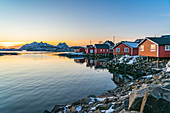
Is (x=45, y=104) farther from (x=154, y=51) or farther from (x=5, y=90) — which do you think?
(x=154, y=51)

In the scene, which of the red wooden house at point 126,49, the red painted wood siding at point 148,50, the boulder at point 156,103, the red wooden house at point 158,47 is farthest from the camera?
the red wooden house at point 126,49

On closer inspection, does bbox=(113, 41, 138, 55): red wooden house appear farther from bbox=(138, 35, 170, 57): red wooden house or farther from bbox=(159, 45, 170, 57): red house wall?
bbox=(159, 45, 170, 57): red house wall

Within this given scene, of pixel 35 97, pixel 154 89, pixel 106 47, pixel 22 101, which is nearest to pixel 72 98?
pixel 35 97

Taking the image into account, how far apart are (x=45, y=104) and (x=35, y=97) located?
1882 mm

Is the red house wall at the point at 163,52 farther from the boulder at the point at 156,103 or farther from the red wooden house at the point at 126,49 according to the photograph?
the boulder at the point at 156,103

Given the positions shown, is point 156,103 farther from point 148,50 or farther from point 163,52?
point 148,50

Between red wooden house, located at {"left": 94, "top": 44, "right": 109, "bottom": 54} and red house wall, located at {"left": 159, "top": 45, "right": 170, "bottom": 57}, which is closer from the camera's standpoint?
red house wall, located at {"left": 159, "top": 45, "right": 170, "bottom": 57}

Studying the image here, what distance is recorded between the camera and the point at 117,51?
1431 inches

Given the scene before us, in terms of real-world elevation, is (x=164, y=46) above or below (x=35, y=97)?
above

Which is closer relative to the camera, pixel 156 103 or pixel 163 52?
pixel 156 103

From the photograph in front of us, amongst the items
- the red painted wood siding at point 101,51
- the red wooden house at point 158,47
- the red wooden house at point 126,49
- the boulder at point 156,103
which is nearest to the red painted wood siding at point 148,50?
the red wooden house at point 158,47

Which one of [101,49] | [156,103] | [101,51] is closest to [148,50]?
[156,103]

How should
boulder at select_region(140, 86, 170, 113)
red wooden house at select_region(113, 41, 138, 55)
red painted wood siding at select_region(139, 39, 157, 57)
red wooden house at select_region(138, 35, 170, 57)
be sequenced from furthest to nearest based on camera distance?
red wooden house at select_region(113, 41, 138, 55)
red painted wood siding at select_region(139, 39, 157, 57)
red wooden house at select_region(138, 35, 170, 57)
boulder at select_region(140, 86, 170, 113)

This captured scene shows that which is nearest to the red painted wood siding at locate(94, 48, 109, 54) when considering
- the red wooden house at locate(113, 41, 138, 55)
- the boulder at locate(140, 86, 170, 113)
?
the red wooden house at locate(113, 41, 138, 55)
